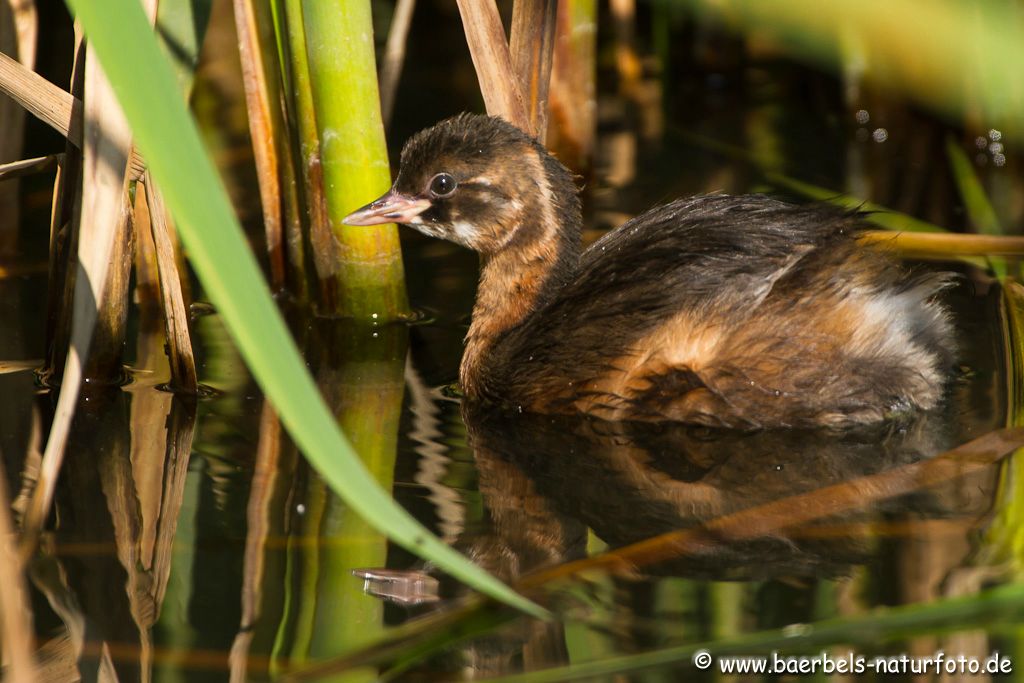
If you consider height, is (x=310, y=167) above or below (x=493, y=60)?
below

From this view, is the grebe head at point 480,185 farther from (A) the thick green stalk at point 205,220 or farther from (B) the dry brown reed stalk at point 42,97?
(A) the thick green stalk at point 205,220

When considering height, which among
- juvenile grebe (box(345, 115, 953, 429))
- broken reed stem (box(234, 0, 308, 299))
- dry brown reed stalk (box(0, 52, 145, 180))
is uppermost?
broken reed stem (box(234, 0, 308, 299))

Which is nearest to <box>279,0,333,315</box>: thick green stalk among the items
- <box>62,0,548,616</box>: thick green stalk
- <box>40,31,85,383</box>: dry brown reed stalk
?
<box>40,31,85,383</box>: dry brown reed stalk

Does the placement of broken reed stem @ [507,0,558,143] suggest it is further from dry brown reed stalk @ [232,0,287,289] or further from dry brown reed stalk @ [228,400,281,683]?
dry brown reed stalk @ [228,400,281,683]

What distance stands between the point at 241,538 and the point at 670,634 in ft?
3.82

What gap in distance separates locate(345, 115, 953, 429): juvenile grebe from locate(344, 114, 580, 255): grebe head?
4 centimetres

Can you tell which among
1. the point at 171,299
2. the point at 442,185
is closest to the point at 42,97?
the point at 171,299

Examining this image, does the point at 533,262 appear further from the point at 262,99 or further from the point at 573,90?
the point at 573,90

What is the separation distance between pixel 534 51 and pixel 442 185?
22.1 inches

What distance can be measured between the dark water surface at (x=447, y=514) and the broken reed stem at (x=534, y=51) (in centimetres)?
95

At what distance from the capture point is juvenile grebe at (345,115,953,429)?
3900mm

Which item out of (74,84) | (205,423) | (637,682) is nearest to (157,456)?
(205,423)

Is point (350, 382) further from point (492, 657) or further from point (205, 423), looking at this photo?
point (492, 657)

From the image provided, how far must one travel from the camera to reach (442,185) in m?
4.52
